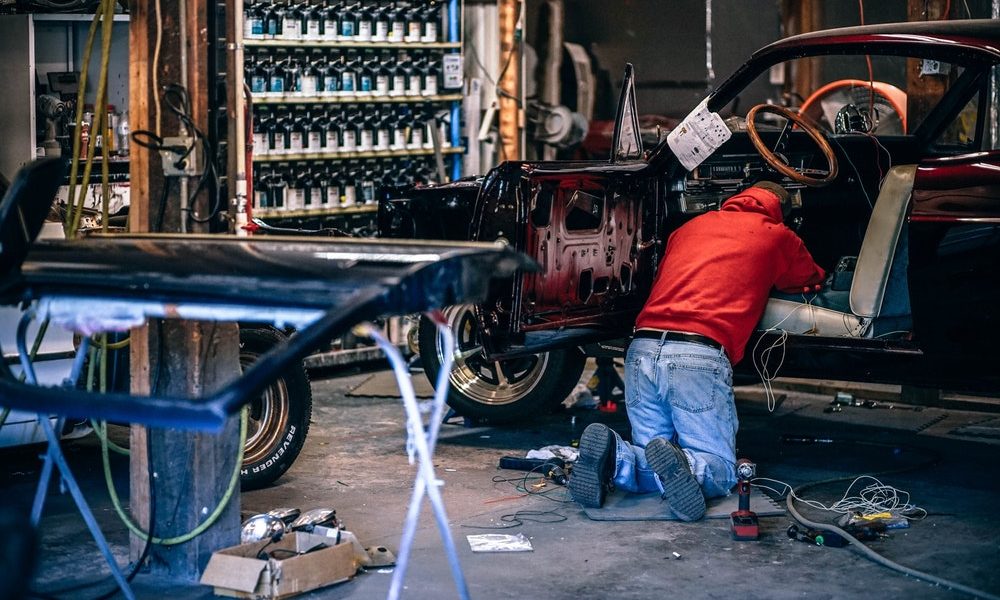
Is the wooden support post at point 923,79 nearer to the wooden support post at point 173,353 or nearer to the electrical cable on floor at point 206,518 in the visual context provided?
the wooden support post at point 173,353

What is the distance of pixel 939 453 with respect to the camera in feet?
23.4

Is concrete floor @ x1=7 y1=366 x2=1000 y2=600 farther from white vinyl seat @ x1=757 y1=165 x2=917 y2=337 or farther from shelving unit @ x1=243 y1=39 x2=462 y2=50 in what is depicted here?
shelving unit @ x1=243 y1=39 x2=462 y2=50

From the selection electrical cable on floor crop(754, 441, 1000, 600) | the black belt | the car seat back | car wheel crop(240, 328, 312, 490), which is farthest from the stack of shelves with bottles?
electrical cable on floor crop(754, 441, 1000, 600)

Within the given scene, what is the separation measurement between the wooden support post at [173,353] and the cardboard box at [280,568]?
0.23m

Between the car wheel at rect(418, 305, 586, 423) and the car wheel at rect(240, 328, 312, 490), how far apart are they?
135 centimetres

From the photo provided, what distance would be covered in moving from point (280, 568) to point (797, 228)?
381 cm

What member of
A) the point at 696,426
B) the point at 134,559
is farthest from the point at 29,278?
the point at 696,426

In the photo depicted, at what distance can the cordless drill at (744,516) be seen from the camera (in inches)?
221

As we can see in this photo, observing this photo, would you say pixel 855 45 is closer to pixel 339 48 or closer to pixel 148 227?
pixel 148 227

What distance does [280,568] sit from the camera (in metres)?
4.84

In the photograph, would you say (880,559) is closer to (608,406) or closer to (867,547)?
(867,547)

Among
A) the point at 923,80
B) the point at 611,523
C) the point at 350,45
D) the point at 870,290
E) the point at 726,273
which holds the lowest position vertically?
the point at 611,523

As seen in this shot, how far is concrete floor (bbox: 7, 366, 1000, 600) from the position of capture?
507cm

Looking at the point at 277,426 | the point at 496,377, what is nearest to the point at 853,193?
the point at 496,377
